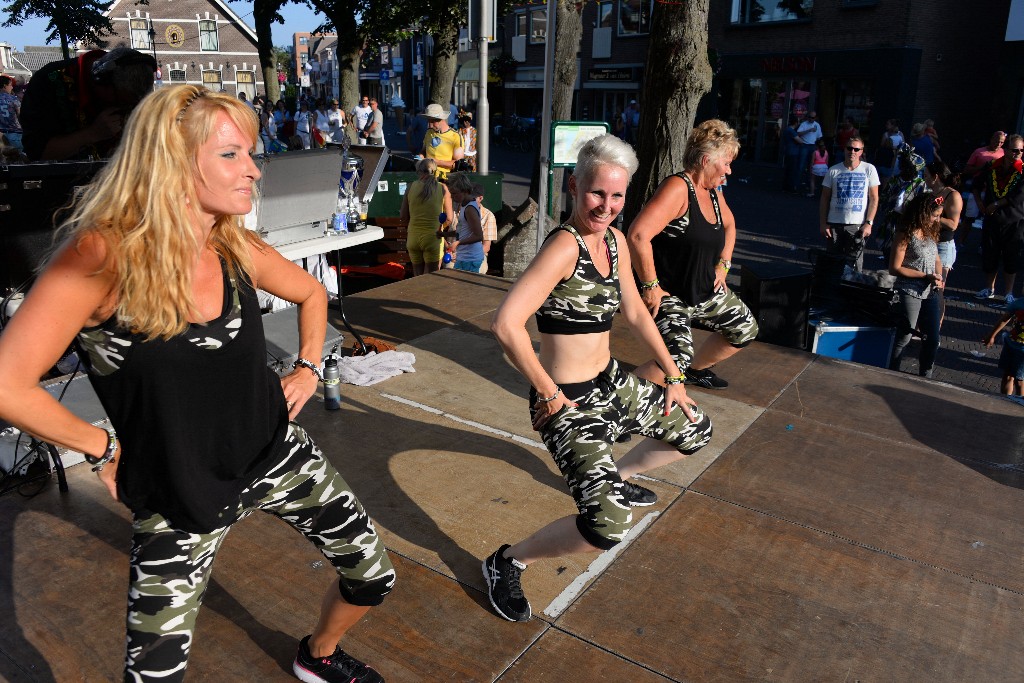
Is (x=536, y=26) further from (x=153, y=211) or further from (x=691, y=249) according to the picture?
(x=153, y=211)

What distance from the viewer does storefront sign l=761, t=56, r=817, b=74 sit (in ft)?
76.6

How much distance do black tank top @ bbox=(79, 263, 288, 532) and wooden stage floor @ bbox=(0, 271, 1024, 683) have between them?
42.7 inches

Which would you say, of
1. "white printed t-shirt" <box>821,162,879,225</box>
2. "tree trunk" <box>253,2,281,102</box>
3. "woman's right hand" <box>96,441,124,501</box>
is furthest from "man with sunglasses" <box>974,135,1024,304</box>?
"tree trunk" <box>253,2,281,102</box>

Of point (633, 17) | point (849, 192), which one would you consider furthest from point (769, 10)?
point (849, 192)

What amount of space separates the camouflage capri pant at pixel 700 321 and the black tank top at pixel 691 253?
0.22 feet

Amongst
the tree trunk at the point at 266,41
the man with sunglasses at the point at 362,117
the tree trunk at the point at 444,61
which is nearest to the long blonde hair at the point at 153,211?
the tree trunk at the point at 444,61

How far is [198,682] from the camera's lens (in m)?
2.67

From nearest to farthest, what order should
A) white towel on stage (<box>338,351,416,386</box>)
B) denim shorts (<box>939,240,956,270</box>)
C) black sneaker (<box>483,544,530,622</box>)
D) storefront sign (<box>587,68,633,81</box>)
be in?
black sneaker (<box>483,544,530,622</box>) → white towel on stage (<box>338,351,416,386</box>) → denim shorts (<box>939,240,956,270</box>) → storefront sign (<box>587,68,633,81</box>)

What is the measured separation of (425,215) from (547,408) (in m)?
5.62

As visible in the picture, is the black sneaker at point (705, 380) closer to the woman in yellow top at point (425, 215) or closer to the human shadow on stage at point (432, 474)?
the human shadow on stage at point (432, 474)

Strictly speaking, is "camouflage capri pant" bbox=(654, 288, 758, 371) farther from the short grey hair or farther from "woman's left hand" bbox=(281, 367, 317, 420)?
"woman's left hand" bbox=(281, 367, 317, 420)

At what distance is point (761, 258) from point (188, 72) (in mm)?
63413

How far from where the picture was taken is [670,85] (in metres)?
7.76

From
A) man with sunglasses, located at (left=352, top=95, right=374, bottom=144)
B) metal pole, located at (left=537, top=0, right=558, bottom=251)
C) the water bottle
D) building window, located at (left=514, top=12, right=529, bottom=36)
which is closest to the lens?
the water bottle
